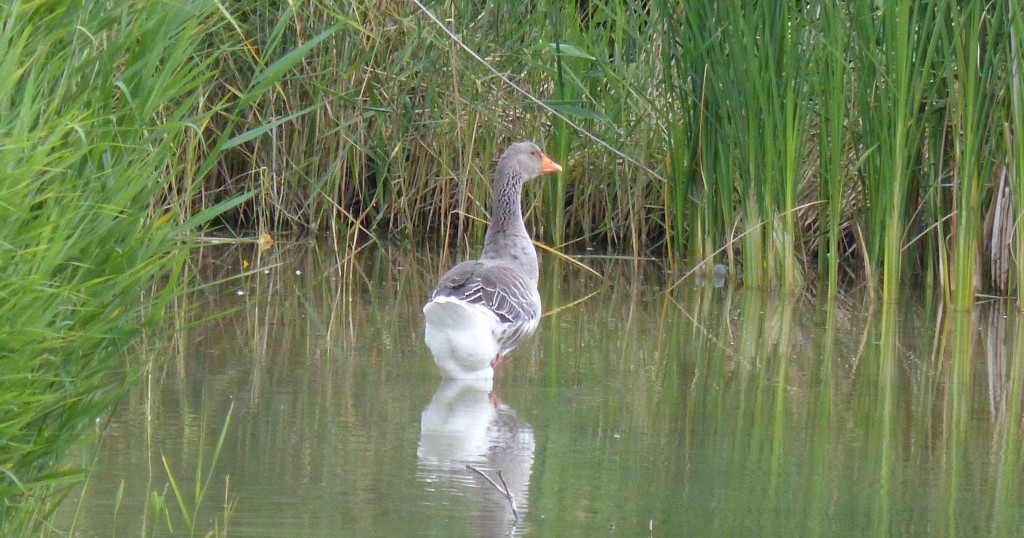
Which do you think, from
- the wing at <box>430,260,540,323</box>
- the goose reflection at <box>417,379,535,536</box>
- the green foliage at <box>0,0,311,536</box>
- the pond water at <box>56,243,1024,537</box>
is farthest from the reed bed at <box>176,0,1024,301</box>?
the green foliage at <box>0,0,311,536</box>

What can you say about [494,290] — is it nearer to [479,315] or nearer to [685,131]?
[479,315]

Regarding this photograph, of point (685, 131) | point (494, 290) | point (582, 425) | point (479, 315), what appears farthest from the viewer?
point (685, 131)

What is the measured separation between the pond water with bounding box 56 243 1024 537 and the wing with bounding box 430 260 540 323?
0.32m

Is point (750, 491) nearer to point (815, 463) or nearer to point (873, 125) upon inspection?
point (815, 463)

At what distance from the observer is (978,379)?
6660 mm

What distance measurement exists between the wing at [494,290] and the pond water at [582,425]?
32 centimetres

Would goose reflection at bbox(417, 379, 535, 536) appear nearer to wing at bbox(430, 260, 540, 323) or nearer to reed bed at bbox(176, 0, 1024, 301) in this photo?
wing at bbox(430, 260, 540, 323)

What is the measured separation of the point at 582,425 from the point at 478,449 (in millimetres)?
611

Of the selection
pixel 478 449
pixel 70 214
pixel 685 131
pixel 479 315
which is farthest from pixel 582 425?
pixel 685 131

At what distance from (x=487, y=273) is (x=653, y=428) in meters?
1.33

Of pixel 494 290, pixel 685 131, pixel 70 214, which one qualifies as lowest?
pixel 70 214

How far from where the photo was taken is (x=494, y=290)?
20.6 ft

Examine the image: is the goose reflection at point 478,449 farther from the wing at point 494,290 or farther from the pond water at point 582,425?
the wing at point 494,290

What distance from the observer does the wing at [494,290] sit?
6184 millimetres
